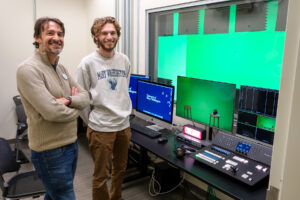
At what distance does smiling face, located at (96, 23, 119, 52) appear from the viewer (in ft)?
6.55

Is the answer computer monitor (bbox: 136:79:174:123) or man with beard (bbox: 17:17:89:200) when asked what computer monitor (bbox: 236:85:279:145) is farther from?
man with beard (bbox: 17:17:89:200)

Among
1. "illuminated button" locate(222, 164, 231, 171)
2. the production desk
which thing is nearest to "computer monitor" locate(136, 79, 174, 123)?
the production desk

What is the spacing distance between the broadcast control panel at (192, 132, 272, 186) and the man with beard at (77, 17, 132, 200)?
0.70m

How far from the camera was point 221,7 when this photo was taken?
7.30 ft

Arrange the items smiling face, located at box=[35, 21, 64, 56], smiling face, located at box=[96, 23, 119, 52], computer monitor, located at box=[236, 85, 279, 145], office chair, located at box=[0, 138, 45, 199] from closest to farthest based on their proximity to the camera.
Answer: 1. smiling face, located at box=[35, 21, 64, 56]
2. computer monitor, located at box=[236, 85, 279, 145]
3. office chair, located at box=[0, 138, 45, 199]
4. smiling face, located at box=[96, 23, 119, 52]

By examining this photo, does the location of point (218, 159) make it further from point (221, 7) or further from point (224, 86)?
point (221, 7)

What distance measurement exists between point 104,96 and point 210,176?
1.02 m

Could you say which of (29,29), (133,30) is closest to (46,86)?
(133,30)

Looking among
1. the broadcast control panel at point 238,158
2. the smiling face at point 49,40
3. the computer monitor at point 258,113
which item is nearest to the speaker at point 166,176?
the broadcast control panel at point 238,158

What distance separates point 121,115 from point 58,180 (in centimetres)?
73

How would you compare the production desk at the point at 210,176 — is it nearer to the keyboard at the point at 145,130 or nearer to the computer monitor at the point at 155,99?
the keyboard at the point at 145,130

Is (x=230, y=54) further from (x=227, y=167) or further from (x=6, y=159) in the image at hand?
(x=6, y=159)

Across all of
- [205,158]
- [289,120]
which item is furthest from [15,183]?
[289,120]

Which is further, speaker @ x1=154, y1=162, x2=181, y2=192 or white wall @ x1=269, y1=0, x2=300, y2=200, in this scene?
speaker @ x1=154, y1=162, x2=181, y2=192
